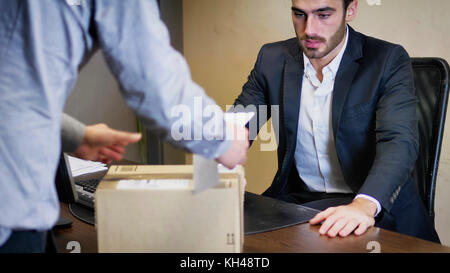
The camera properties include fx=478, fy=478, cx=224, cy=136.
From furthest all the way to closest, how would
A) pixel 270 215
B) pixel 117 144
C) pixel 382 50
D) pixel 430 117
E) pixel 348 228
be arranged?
pixel 382 50 < pixel 430 117 < pixel 270 215 < pixel 348 228 < pixel 117 144

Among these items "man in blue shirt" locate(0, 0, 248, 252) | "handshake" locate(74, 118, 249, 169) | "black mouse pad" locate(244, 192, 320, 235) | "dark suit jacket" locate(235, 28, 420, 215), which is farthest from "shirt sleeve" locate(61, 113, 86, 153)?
"dark suit jacket" locate(235, 28, 420, 215)

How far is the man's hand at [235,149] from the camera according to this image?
88 cm

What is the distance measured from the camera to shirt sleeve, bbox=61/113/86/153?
997 millimetres

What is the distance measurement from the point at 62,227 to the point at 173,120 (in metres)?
0.57

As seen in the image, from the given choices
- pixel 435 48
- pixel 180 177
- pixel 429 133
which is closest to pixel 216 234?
pixel 180 177

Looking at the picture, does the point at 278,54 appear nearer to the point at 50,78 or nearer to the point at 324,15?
the point at 324,15

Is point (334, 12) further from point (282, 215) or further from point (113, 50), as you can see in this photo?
point (113, 50)

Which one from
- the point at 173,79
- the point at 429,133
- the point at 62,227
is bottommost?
the point at 62,227

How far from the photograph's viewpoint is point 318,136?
1.77 meters

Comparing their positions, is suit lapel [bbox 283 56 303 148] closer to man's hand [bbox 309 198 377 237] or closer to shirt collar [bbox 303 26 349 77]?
shirt collar [bbox 303 26 349 77]

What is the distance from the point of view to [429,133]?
5.23 feet

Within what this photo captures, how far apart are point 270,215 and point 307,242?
184 millimetres

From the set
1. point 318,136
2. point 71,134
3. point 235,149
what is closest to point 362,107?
point 318,136

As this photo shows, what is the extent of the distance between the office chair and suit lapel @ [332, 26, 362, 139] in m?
0.21
